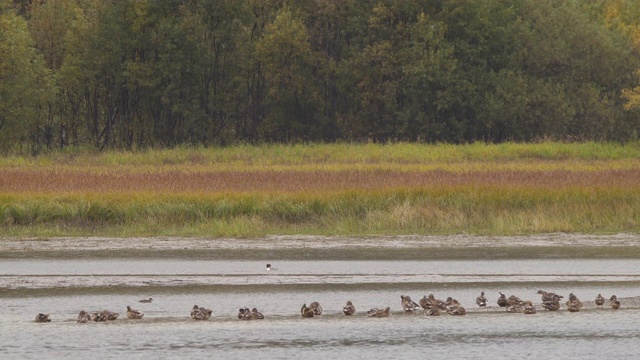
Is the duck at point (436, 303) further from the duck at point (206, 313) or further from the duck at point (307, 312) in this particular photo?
the duck at point (206, 313)

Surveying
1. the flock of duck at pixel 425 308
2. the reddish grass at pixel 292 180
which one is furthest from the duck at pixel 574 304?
the reddish grass at pixel 292 180

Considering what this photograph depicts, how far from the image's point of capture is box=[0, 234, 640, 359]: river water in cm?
1311

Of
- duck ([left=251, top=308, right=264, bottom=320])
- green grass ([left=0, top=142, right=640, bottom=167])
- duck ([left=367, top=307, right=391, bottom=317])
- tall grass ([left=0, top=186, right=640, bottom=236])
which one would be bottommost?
green grass ([left=0, top=142, right=640, bottom=167])

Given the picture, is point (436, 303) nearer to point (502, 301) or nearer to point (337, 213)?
point (502, 301)

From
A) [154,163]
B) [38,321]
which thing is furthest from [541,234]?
[154,163]

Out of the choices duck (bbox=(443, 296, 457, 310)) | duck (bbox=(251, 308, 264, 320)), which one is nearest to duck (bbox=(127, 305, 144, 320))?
duck (bbox=(251, 308, 264, 320))

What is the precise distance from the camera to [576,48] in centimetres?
7119

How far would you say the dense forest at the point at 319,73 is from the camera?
63.8 m

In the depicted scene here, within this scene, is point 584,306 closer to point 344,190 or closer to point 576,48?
point 344,190

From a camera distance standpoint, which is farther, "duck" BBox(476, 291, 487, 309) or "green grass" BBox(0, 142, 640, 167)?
"green grass" BBox(0, 142, 640, 167)

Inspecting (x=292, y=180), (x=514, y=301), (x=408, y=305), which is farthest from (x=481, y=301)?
(x=292, y=180)

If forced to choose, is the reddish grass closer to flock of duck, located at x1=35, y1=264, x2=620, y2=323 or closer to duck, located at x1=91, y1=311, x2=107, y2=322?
flock of duck, located at x1=35, y1=264, x2=620, y2=323

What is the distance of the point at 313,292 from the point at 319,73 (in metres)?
51.4

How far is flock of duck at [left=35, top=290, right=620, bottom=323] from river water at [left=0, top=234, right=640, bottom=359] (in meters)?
0.10
